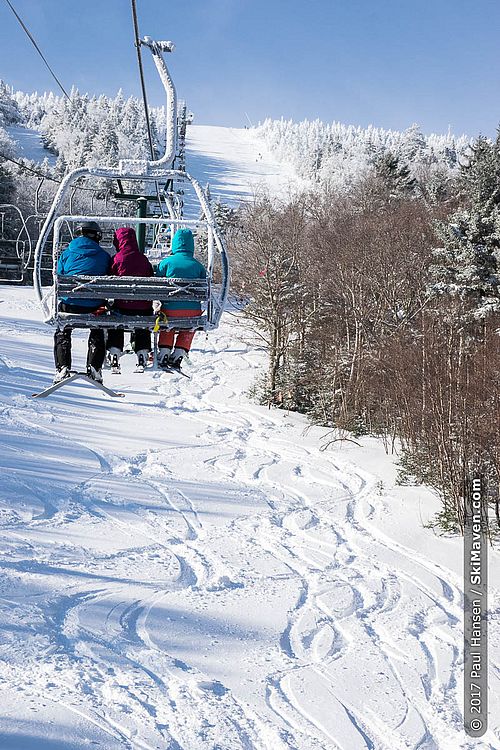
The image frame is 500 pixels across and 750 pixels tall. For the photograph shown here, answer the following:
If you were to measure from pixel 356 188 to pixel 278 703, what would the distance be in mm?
41671

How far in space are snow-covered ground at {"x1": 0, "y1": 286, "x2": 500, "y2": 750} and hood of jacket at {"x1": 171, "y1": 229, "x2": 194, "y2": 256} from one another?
6356mm

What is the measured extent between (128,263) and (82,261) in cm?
47

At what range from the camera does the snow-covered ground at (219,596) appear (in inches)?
332

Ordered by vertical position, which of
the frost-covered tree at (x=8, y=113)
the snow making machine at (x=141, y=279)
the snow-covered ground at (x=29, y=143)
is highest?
the frost-covered tree at (x=8, y=113)

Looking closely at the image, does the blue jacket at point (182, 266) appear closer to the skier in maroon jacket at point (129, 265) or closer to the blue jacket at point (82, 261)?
the skier in maroon jacket at point (129, 265)

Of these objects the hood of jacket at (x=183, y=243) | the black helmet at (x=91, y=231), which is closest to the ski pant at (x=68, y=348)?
the black helmet at (x=91, y=231)

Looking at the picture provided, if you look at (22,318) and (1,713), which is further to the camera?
(22,318)

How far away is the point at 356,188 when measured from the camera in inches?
1775

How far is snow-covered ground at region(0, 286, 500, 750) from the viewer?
27.6 feet

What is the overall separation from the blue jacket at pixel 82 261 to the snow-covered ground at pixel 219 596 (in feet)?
19.4

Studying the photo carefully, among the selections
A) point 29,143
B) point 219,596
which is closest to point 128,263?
point 219,596

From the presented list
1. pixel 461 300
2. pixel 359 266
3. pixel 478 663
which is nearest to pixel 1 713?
pixel 478 663

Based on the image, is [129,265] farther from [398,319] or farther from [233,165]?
[233,165]

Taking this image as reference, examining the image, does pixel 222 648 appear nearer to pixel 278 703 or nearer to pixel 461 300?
pixel 278 703
